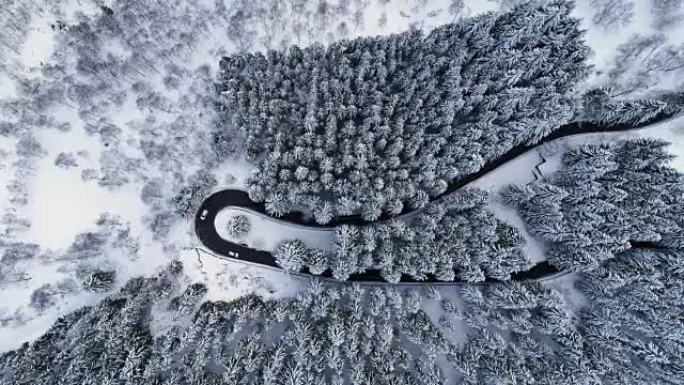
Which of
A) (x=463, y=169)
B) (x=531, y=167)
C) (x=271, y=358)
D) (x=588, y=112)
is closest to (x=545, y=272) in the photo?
(x=531, y=167)

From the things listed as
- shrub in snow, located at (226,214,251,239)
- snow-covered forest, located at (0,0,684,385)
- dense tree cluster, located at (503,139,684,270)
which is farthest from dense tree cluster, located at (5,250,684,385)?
shrub in snow, located at (226,214,251,239)

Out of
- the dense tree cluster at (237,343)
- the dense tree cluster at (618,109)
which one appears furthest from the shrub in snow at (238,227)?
the dense tree cluster at (618,109)

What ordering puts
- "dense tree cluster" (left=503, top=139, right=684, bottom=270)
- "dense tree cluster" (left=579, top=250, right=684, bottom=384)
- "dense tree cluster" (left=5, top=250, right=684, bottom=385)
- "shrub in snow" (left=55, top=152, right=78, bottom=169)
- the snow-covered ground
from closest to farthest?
1. "dense tree cluster" (left=5, top=250, right=684, bottom=385)
2. "dense tree cluster" (left=579, top=250, right=684, bottom=384)
3. "dense tree cluster" (left=503, top=139, right=684, bottom=270)
4. the snow-covered ground
5. "shrub in snow" (left=55, top=152, right=78, bottom=169)

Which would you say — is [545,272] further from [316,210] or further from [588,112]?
[316,210]

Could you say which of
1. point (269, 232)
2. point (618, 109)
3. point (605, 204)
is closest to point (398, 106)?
point (269, 232)

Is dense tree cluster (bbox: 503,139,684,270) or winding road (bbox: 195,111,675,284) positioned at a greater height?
dense tree cluster (bbox: 503,139,684,270)

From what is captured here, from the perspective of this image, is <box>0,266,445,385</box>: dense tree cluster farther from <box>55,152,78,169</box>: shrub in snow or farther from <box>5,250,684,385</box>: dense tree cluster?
<box>55,152,78,169</box>: shrub in snow
